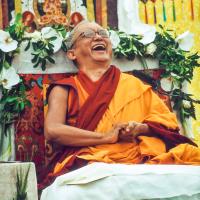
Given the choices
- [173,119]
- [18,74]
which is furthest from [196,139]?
[18,74]

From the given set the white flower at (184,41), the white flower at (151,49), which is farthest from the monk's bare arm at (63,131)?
the white flower at (184,41)

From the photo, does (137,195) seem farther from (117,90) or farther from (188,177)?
(117,90)

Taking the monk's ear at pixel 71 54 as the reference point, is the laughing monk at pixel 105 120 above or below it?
below

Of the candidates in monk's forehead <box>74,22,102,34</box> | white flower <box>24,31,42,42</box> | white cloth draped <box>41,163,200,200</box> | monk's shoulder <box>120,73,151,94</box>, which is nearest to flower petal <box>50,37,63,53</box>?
white flower <box>24,31,42,42</box>

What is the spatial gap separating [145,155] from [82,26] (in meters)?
1.11

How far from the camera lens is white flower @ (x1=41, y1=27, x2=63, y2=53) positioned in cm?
488

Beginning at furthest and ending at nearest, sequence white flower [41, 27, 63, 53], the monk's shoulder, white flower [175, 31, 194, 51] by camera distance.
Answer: white flower [175, 31, 194, 51]
white flower [41, 27, 63, 53]
the monk's shoulder

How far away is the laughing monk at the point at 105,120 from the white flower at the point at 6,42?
48 centimetres

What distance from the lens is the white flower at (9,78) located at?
4707 millimetres

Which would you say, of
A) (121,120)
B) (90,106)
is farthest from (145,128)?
(90,106)

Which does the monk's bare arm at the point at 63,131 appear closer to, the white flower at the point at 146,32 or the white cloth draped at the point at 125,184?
the white cloth draped at the point at 125,184

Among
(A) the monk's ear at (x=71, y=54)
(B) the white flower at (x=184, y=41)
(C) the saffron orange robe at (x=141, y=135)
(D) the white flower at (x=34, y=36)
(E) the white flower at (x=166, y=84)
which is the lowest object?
(C) the saffron orange robe at (x=141, y=135)

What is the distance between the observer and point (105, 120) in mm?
4293

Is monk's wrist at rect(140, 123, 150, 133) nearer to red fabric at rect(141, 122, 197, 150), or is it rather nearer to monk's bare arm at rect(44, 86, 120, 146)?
red fabric at rect(141, 122, 197, 150)
